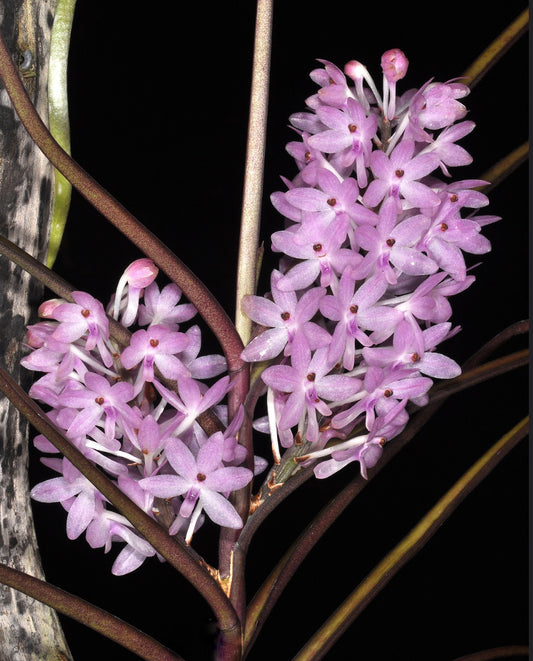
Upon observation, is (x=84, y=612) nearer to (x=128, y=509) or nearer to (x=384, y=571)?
(x=128, y=509)

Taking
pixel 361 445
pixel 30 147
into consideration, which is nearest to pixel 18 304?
pixel 30 147

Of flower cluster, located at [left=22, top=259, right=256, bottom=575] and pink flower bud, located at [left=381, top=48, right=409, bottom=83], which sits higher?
pink flower bud, located at [left=381, top=48, right=409, bottom=83]

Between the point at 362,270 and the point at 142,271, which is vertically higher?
the point at 142,271

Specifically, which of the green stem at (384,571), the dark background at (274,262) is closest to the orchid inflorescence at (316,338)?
the green stem at (384,571)

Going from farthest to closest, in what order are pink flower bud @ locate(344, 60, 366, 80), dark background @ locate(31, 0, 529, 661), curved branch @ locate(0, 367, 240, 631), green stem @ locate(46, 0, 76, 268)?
1. dark background @ locate(31, 0, 529, 661)
2. green stem @ locate(46, 0, 76, 268)
3. pink flower bud @ locate(344, 60, 366, 80)
4. curved branch @ locate(0, 367, 240, 631)

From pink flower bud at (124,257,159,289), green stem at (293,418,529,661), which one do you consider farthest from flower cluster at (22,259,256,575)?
green stem at (293,418,529,661)

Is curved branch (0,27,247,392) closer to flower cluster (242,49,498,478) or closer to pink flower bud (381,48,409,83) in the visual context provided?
flower cluster (242,49,498,478)

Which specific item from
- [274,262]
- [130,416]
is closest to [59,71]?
[130,416]
